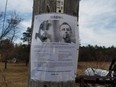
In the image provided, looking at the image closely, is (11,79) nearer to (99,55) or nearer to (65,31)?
(99,55)

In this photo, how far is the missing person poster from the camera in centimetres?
367

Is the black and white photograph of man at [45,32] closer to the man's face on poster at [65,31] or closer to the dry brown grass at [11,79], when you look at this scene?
the man's face on poster at [65,31]

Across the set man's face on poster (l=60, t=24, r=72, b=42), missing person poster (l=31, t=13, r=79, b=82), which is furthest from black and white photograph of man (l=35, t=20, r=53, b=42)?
man's face on poster (l=60, t=24, r=72, b=42)

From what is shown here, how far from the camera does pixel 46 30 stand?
3713mm

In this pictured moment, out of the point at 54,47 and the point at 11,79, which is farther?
the point at 11,79

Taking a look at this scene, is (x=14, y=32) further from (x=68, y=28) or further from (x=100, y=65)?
(x=68, y=28)

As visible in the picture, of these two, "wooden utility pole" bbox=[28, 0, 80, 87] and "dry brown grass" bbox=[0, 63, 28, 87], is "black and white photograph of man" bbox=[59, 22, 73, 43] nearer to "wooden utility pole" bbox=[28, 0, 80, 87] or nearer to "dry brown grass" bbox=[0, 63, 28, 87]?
"wooden utility pole" bbox=[28, 0, 80, 87]

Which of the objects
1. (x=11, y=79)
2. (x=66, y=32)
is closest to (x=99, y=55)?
(x=66, y=32)

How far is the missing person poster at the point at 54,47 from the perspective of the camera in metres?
3.67

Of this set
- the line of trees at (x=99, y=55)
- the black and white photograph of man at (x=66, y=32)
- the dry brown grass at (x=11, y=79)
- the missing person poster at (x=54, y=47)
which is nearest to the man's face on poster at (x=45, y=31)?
the missing person poster at (x=54, y=47)

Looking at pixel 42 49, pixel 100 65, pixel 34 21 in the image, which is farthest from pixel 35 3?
pixel 100 65

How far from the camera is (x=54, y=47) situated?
3666mm

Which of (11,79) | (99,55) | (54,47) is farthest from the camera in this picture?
(11,79)

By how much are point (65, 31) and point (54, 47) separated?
0.62ft
